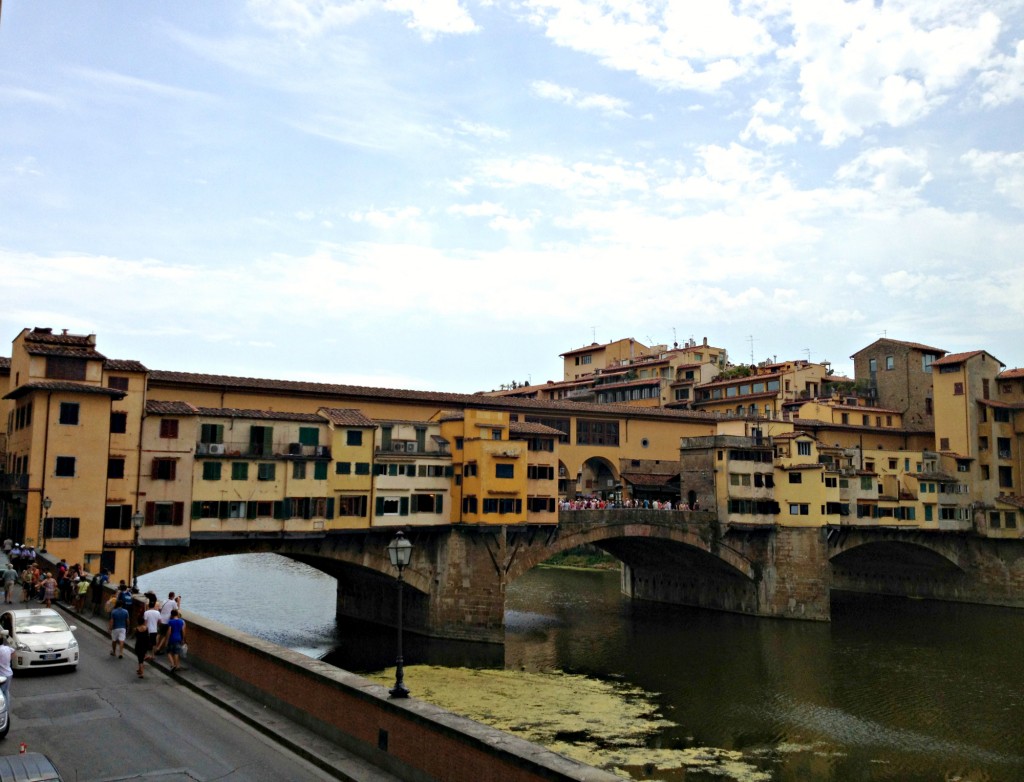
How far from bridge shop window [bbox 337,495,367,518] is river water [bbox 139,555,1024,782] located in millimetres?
9128

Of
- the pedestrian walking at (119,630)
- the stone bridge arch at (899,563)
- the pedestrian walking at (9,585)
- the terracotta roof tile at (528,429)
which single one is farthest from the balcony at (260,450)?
the stone bridge arch at (899,563)

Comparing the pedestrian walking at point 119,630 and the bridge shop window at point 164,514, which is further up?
the bridge shop window at point 164,514

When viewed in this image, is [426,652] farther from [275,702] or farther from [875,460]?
[875,460]

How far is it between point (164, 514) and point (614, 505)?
126 feet

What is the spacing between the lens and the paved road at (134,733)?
17297mm

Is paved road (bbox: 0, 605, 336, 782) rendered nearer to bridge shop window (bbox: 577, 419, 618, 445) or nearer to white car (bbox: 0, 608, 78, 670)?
white car (bbox: 0, 608, 78, 670)

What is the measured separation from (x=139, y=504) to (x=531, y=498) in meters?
27.4

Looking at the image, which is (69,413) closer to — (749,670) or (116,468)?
(116,468)

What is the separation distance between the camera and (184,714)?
69.1 feet

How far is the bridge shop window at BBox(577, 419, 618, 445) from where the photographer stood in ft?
259

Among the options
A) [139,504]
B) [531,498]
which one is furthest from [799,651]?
[139,504]

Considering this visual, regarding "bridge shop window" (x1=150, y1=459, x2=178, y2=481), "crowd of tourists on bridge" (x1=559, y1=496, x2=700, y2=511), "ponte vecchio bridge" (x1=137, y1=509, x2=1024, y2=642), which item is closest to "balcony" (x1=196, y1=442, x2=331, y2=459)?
"bridge shop window" (x1=150, y1=459, x2=178, y2=481)

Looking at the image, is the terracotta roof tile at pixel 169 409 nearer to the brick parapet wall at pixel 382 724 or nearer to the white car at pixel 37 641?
the white car at pixel 37 641

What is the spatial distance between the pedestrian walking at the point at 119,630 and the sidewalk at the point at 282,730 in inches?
73.0
